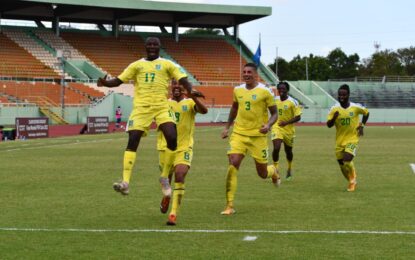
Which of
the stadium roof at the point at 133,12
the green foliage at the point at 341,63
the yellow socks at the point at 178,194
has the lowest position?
the yellow socks at the point at 178,194

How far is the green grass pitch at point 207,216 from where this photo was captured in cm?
780

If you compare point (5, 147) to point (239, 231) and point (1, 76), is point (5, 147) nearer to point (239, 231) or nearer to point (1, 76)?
point (239, 231)

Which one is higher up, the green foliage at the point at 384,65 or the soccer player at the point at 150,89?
the green foliage at the point at 384,65

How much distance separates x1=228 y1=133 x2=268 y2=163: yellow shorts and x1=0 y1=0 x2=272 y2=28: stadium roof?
2142 inches

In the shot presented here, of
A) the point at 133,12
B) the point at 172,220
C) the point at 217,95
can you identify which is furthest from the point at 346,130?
the point at 133,12

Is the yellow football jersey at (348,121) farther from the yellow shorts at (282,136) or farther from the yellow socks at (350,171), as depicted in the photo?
the yellow shorts at (282,136)

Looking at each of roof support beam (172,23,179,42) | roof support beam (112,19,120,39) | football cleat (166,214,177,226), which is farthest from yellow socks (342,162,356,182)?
roof support beam (172,23,179,42)

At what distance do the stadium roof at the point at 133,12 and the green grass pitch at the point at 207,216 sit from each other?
4935 centimetres

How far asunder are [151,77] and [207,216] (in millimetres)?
2104

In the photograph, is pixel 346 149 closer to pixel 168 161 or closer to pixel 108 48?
pixel 168 161

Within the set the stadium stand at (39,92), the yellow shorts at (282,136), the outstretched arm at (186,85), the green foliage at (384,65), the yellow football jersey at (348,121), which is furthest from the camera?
the green foliage at (384,65)

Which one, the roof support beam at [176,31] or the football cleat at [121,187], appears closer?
the football cleat at [121,187]

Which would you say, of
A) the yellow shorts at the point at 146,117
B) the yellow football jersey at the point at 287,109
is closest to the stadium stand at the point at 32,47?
the yellow football jersey at the point at 287,109

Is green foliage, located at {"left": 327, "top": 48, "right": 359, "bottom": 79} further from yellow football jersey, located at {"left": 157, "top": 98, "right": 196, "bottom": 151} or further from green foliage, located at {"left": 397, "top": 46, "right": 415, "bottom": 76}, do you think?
yellow football jersey, located at {"left": 157, "top": 98, "right": 196, "bottom": 151}
